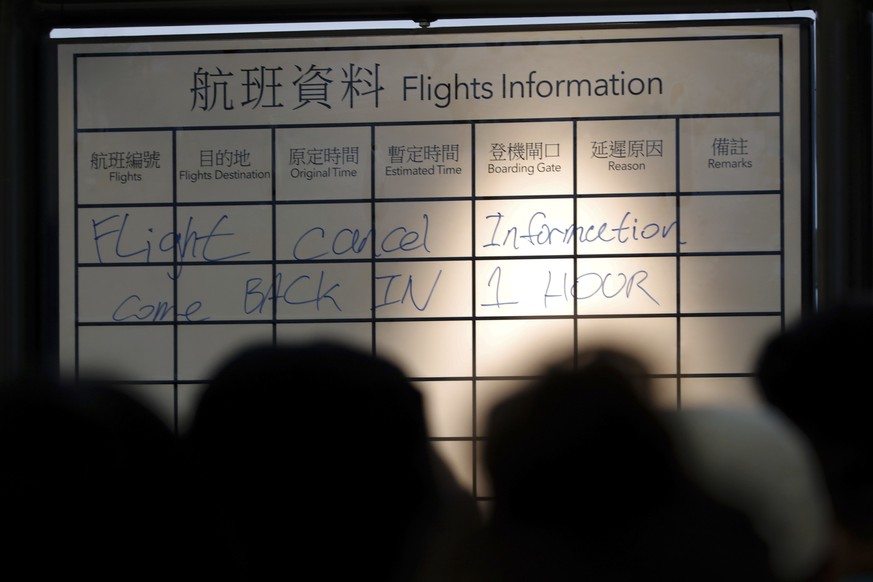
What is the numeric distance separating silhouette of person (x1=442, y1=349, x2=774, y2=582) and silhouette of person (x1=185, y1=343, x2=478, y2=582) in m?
0.06

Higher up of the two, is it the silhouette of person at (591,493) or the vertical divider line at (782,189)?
the vertical divider line at (782,189)

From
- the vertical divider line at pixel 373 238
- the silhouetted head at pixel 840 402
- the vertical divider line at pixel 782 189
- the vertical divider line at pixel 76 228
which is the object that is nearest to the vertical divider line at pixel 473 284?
the vertical divider line at pixel 373 238

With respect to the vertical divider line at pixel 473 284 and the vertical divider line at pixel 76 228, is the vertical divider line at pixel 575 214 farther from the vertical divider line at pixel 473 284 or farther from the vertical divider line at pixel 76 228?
the vertical divider line at pixel 76 228

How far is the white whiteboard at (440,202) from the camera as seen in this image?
1.37 m

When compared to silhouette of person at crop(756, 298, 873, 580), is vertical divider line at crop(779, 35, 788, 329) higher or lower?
higher

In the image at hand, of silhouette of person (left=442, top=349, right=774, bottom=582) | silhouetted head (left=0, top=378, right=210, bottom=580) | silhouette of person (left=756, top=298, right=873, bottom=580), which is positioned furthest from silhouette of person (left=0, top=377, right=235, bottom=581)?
silhouette of person (left=756, top=298, right=873, bottom=580)

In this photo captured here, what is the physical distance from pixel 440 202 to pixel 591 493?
86 centimetres

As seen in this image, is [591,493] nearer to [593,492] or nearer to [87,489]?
[593,492]

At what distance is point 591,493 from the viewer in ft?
1.94

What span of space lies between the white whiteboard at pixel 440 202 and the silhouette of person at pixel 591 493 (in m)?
0.74

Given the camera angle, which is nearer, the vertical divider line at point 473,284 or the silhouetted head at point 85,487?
the silhouetted head at point 85,487

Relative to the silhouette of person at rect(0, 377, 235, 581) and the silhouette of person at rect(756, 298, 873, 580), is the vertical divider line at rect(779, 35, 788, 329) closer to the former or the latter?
the silhouette of person at rect(756, 298, 873, 580)

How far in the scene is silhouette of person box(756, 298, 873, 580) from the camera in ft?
2.10

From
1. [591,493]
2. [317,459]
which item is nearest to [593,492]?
[591,493]
